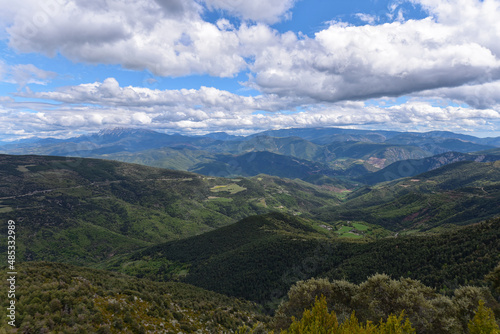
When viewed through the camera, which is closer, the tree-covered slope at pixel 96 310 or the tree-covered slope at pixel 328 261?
the tree-covered slope at pixel 96 310

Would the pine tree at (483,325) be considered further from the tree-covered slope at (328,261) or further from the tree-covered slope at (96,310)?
the tree-covered slope at (96,310)

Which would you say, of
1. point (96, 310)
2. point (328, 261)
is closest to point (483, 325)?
point (96, 310)

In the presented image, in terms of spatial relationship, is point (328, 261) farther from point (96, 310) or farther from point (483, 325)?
point (96, 310)

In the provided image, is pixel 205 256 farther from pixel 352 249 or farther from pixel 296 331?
pixel 296 331

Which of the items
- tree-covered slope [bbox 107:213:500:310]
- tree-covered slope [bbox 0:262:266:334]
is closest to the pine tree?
tree-covered slope [bbox 107:213:500:310]

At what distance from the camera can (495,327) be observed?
2922 cm

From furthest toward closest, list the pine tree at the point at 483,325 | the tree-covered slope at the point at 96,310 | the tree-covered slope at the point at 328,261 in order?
the tree-covered slope at the point at 328,261
the tree-covered slope at the point at 96,310
the pine tree at the point at 483,325

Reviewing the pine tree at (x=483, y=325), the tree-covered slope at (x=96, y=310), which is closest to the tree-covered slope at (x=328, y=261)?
the pine tree at (x=483, y=325)

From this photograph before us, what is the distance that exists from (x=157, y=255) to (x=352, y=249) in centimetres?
16269

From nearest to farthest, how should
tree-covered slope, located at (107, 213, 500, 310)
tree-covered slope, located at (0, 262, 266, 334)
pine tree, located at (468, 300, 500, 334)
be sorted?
pine tree, located at (468, 300, 500, 334) → tree-covered slope, located at (0, 262, 266, 334) → tree-covered slope, located at (107, 213, 500, 310)

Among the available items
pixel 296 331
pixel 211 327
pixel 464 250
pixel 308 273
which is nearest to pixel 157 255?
pixel 308 273

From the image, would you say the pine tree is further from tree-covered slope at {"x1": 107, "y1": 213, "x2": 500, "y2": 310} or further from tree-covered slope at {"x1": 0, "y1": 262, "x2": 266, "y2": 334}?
tree-covered slope at {"x1": 0, "y1": 262, "x2": 266, "y2": 334}

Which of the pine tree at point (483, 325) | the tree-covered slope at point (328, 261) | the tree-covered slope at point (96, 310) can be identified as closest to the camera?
the pine tree at point (483, 325)

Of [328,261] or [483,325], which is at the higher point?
[483,325]
